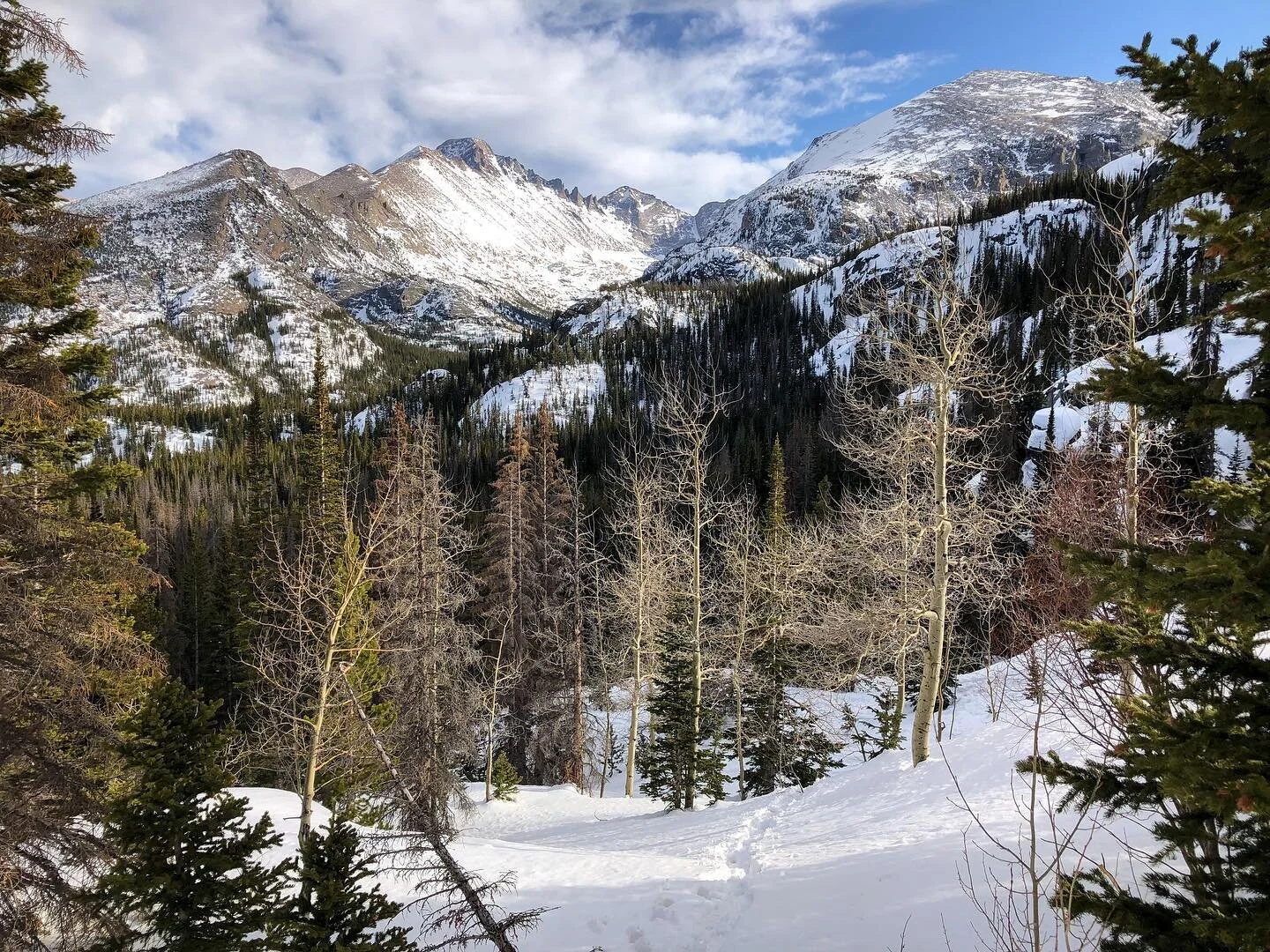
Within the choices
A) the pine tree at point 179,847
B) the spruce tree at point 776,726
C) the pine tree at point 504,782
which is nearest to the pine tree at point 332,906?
the pine tree at point 179,847

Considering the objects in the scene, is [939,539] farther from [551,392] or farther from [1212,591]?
[551,392]

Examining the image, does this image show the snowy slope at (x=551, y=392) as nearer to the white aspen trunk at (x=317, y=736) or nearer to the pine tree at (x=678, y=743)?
the pine tree at (x=678, y=743)

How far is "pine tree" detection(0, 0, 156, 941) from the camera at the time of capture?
6.85 metres

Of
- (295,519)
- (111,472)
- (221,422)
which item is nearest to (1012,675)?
(111,472)

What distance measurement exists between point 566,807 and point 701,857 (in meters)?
10.6

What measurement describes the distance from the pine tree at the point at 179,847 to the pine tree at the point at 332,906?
804mm

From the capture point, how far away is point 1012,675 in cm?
2259

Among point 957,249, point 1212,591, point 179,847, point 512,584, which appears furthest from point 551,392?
point 1212,591

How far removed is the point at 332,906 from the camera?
5.91 m

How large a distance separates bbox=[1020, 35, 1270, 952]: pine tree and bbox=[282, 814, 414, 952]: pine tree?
19.3ft

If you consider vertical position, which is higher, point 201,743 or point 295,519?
point 295,519

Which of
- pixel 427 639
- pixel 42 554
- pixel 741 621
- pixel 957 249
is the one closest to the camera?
pixel 42 554

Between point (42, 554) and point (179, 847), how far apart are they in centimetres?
376

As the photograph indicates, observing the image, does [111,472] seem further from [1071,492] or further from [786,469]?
[786,469]
